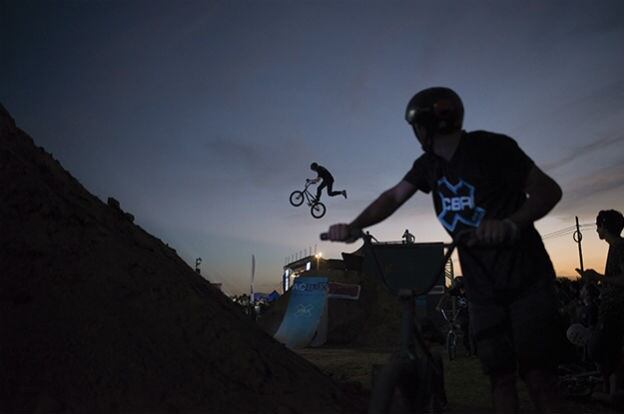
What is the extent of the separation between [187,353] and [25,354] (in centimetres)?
133

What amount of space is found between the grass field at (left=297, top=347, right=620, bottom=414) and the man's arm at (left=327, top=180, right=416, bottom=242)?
136cm

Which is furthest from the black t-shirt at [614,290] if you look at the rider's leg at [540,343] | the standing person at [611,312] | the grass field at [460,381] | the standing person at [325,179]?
the standing person at [325,179]

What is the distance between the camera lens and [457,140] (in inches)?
92.2

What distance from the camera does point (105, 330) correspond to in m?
3.84

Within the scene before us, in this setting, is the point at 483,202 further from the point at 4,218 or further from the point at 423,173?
the point at 4,218

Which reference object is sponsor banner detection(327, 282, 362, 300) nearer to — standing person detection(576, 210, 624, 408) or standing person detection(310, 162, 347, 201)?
standing person detection(310, 162, 347, 201)

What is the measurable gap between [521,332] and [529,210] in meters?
0.64

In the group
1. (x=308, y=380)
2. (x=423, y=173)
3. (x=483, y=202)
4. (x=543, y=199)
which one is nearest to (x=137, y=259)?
(x=308, y=380)

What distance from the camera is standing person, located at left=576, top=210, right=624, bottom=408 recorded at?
4.50m

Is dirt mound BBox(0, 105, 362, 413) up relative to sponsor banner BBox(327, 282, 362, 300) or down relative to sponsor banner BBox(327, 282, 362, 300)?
down

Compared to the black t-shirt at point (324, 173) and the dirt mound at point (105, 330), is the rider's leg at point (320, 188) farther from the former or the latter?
the dirt mound at point (105, 330)

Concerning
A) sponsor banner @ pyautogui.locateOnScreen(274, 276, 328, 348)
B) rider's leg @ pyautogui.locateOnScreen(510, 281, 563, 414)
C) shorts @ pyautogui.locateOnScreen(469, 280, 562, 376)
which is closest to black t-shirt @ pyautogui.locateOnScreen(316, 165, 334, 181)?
sponsor banner @ pyautogui.locateOnScreen(274, 276, 328, 348)

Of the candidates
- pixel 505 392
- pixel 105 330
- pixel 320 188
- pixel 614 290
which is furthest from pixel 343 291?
pixel 505 392

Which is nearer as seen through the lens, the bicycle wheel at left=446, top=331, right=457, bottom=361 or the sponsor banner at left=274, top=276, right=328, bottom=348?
the bicycle wheel at left=446, top=331, right=457, bottom=361
